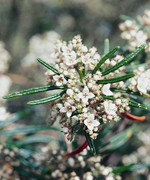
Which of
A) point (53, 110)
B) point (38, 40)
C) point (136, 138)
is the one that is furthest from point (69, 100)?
point (38, 40)

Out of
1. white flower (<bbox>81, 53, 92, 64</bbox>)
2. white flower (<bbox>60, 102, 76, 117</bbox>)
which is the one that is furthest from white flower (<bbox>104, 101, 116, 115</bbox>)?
white flower (<bbox>81, 53, 92, 64</bbox>)

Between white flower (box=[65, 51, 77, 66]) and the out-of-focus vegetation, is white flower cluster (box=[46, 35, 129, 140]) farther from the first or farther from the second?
the out-of-focus vegetation

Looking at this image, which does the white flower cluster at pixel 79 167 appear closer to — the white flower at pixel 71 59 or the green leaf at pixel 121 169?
the green leaf at pixel 121 169

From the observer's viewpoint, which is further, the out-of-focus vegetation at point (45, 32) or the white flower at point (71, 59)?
the out-of-focus vegetation at point (45, 32)

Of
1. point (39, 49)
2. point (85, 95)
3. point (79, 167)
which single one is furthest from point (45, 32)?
point (85, 95)

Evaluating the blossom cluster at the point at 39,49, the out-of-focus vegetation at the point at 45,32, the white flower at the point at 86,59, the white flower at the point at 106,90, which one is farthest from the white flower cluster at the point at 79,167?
the blossom cluster at the point at 39,49

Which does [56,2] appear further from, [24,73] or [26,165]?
[26,165]

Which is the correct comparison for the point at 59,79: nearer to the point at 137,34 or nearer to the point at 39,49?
the point at 137,34

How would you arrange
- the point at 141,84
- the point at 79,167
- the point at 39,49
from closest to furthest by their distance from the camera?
the point at 141,84 → the point at 79,167 → the point at 39,49

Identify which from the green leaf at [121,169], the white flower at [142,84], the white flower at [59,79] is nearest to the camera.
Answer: the white flower at [59,79]
